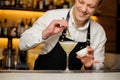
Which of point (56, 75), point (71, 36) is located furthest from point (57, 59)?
point (56, 75)

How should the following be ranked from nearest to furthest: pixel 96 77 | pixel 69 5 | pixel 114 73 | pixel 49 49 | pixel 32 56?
1. pixel 96 77
2. pixel 114 73
3. pixel 49 49
4. pixel 32 56
5. pixel 69 5

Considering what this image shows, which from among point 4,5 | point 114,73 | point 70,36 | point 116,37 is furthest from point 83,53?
point 116,37

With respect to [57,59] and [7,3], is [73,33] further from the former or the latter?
[7,3]

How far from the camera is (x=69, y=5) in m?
4.52

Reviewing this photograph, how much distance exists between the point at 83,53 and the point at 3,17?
284 centimetres

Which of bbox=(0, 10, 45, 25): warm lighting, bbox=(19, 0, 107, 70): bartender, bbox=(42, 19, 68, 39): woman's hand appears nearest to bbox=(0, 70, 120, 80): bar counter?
bbox=(42, 19, 68, 39): woman's hand

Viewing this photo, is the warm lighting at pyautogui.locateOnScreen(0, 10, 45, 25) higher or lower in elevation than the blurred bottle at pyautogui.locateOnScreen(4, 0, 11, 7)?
lower

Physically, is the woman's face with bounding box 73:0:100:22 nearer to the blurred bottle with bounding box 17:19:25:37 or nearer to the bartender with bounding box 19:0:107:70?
the bartender with bounding box 19:0:107:70

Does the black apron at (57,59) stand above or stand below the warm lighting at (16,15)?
below

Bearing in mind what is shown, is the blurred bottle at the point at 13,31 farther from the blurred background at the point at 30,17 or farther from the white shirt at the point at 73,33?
the white shirt at the point at 73,33

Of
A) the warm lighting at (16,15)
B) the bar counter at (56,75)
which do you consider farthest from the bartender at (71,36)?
the warm lighting at (16,15)

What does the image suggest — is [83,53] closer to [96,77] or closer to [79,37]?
[96,77]

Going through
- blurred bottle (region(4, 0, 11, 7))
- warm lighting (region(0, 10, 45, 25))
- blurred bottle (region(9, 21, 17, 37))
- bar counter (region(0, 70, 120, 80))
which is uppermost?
blurred bottle (region(4, 0, 11, 7))

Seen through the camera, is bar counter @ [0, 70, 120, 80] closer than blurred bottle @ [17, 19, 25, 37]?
Yes
